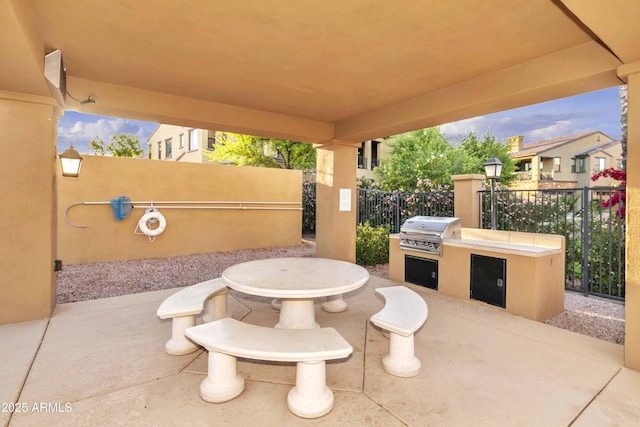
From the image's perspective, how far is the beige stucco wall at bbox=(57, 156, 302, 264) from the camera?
6.03m

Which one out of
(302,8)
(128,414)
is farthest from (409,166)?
(128,414)

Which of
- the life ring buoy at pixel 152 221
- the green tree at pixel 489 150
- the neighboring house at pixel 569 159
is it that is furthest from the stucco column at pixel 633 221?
the neighboring house at pixel 569 159

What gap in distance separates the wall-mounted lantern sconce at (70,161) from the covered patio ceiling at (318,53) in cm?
57

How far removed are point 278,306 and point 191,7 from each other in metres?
2.99

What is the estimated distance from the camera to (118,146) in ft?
58.5

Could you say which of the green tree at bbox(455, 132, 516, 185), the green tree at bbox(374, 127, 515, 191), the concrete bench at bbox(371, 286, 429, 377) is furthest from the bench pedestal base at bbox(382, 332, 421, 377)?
the green tree at bbox(455, 132, 516, 185)

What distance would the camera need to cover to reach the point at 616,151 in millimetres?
22344

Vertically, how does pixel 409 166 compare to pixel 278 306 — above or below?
above

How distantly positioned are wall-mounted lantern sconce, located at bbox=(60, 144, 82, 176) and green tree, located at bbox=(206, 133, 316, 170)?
7772mm

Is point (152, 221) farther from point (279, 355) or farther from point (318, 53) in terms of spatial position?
point (279, 355)

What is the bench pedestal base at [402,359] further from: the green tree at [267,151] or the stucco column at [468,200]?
the green tree at [267,151]

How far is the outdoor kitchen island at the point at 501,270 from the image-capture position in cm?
346

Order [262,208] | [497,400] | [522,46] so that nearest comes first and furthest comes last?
Answer: [497,400]
[522,46]
[262,208]

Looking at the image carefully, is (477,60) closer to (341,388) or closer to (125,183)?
(341,388)
